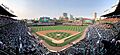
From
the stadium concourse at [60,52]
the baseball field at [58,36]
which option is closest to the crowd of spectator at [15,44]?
the stadium concourse at [60,52]

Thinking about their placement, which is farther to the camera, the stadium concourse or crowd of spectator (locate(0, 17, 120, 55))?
the stadium concourse

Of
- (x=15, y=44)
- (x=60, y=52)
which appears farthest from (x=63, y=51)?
(x=15, y=44)

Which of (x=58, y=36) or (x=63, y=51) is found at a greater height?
(x=63, y=51)

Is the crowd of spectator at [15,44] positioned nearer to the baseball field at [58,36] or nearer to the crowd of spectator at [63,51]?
the crowd of spectator at [63,51]

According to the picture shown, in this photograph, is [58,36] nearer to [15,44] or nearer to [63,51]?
[63,51]

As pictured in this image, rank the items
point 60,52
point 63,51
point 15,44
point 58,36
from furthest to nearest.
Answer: point 58,36, point 63,51, point 60,52, point 15,44

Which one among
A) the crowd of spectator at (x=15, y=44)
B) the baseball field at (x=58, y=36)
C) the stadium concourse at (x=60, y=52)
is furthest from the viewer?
the baseball field at (x=58, y=36)

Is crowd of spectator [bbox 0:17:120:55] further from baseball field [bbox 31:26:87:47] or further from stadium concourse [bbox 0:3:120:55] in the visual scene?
baseball field [bbox 31:26:87:47]

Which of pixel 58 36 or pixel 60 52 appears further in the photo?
pixel 58 36

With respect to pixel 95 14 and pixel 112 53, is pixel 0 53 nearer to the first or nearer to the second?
pixel 112 53

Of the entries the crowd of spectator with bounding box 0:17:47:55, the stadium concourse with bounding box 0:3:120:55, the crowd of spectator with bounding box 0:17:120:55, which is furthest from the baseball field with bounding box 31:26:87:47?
the crowd of spectator with bounding box 0:17:47:55

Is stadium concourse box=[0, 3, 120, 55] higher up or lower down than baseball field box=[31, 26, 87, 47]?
higher up

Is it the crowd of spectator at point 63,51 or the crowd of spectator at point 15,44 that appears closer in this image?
the crowd of spectator at point 63,51

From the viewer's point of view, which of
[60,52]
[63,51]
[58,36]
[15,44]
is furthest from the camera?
[58,36]
